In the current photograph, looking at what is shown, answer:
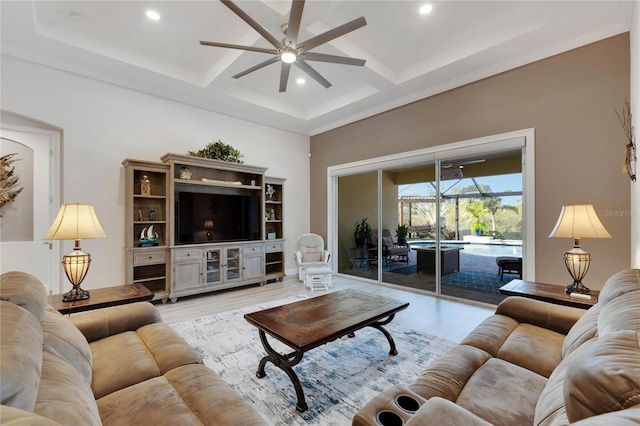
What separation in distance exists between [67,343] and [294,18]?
268 centimetres

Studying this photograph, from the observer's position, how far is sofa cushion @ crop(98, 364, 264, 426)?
1.11 m

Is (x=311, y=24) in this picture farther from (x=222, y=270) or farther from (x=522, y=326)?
(x=222, y=270)

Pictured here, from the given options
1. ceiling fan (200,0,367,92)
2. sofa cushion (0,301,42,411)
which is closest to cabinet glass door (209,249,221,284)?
ceiling fan (200,0,367,92)

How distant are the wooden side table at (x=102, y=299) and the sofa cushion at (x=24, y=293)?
86 centimetres

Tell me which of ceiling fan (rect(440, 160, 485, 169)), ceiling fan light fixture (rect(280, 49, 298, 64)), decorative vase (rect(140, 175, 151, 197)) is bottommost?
decorative vase (rect(140, 175, 151, 197))

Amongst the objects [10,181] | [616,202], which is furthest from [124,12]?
[616,202]

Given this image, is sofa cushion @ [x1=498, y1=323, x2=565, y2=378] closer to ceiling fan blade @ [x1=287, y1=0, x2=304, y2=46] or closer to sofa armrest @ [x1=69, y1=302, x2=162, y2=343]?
sofa armrest @ [x1=69, y1=302, x2=162, y2=343]

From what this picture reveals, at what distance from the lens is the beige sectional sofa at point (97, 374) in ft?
2.49

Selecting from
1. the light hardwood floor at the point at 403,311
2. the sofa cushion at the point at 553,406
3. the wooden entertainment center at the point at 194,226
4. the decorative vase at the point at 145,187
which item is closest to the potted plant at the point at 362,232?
the light hardwood floor at the point at 403,311

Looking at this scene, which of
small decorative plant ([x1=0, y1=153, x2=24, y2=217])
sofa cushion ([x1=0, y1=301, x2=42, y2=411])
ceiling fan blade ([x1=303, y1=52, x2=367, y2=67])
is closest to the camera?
sofa cushion ([x1=0, y1=301, x2=42, y2=411])

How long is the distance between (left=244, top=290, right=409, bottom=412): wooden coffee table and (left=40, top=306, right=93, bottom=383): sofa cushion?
1068mm

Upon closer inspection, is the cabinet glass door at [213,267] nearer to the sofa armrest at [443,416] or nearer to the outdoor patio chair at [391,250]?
the outdoor patio chair at [391,250]

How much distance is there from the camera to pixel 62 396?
866mm

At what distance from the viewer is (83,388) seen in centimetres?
104
